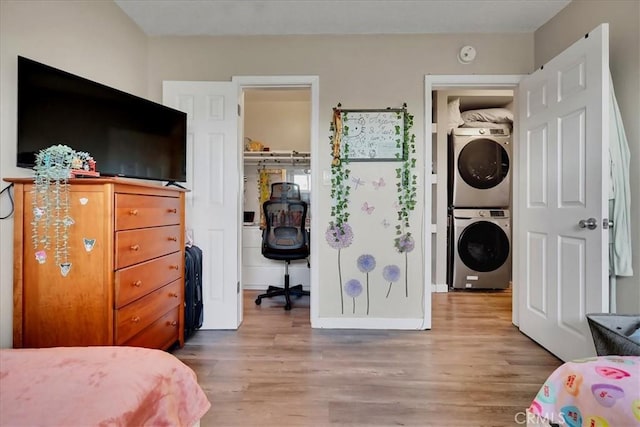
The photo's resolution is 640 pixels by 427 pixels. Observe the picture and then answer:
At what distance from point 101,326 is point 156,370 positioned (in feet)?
2.59

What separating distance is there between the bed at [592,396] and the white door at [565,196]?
3.52 ft

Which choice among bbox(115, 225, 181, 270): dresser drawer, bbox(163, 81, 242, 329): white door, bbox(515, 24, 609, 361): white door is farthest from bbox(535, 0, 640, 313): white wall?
bbox(115, 225, 181, 270): dresser drawer

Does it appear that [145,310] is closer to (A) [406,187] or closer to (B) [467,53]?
(A) [406,187]

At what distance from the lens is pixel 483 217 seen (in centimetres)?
389

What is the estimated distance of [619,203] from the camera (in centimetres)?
178

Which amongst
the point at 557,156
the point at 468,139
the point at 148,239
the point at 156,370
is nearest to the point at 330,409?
the point at 156,370

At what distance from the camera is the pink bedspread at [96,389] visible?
2.28ft

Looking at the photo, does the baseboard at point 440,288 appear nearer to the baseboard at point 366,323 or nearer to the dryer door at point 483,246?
the dryer door at point 483,246

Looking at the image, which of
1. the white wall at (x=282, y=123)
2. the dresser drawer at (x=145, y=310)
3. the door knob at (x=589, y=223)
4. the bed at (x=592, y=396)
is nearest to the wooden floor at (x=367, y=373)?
the dresser drawer at (x=145, y=310)

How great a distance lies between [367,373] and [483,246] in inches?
104

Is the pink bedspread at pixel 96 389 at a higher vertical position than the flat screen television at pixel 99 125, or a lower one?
lower

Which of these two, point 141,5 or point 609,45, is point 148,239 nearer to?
point 141,5

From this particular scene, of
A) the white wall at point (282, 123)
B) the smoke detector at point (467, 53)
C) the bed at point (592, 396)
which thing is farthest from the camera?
the white wall at point (282, 123)

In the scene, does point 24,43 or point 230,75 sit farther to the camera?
point 230,75
